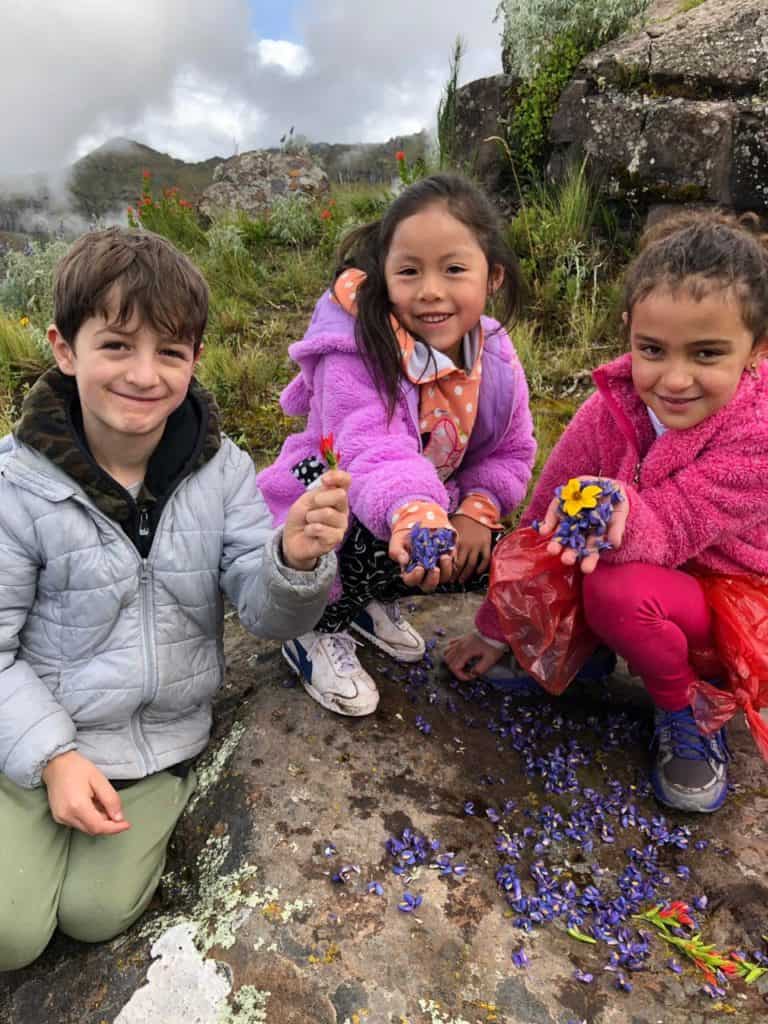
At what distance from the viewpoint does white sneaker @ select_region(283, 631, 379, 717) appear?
89.0 inches

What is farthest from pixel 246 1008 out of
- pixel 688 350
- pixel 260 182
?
pixel 260 182

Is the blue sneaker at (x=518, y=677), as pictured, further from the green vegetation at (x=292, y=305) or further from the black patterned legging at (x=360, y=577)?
the green vegetation at (x=292, y=305)

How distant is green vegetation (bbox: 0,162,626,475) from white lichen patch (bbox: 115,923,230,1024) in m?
2.78

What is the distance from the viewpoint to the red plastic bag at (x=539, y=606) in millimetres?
2244

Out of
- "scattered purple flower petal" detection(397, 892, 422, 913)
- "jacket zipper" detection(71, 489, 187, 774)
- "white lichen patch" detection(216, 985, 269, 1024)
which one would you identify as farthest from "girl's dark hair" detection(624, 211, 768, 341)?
"white lichen patch" detection(216, 985, 269, 1024)

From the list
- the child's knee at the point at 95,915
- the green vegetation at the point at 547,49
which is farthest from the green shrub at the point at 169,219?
the child's knee at the point at 95,915

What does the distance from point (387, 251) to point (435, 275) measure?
0.18m

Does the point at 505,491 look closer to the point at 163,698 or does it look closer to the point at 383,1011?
the point at 163,698

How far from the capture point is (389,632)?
8.63ft

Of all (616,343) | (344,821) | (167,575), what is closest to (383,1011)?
(344,821)

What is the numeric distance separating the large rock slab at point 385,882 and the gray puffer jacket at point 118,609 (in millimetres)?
284

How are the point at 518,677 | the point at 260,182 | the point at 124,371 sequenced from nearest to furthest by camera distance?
the point at 124,371 → the point at 518,677 → the point at 260,182

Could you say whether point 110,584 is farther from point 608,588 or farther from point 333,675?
point 608,588

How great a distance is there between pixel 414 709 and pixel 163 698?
0.76m
